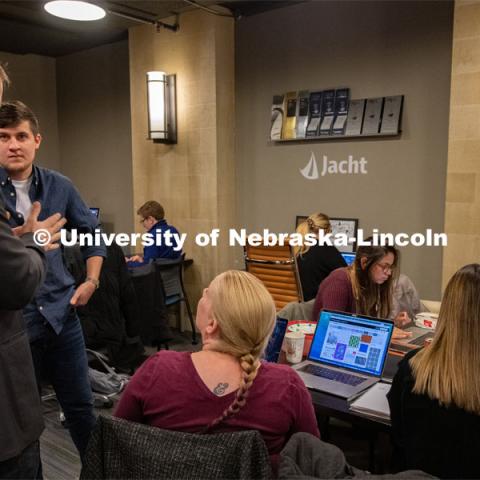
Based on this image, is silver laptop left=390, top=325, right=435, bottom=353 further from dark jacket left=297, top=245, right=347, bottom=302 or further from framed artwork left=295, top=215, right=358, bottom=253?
framed artwork left=295, top=215, right=358, bottom=253

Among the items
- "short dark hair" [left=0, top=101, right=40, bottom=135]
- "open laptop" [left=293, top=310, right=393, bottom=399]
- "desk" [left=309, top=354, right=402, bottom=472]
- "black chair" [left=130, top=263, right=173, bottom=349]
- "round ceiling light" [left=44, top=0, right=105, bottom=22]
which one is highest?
"round ceiling light" [left=44, top=0, right=105, bottom=22]

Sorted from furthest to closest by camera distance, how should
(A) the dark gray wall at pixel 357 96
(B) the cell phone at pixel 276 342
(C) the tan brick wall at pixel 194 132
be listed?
(C) the tan brick wall at pixel 194 132, (A) the dark gray wall at pixel 357 96, (B) the cell phone at pixel 276 342

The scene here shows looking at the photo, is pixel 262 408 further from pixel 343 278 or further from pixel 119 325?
pixel 119 325

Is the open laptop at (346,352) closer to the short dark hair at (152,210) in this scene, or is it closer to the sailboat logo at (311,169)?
the sailboat logo at (311,169)

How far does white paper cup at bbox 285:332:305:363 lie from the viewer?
2090mm

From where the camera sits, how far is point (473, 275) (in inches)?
58.8

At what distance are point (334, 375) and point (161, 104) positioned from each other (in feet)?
12.0

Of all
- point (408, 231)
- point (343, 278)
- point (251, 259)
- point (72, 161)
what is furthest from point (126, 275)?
point (72, 161)

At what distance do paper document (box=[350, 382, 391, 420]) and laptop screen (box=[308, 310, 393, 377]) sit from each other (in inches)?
6.1

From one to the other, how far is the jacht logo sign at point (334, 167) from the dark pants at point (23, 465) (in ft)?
12.0

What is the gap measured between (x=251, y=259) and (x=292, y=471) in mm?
3152

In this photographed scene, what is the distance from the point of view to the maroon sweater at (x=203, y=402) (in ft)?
4.00

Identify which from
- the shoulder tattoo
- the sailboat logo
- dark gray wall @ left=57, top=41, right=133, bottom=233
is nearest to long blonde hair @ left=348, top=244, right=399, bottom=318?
the shoulder tattoo

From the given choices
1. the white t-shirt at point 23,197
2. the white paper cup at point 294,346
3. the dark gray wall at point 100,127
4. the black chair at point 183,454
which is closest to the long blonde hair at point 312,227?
the white paper cup at point 294,346
